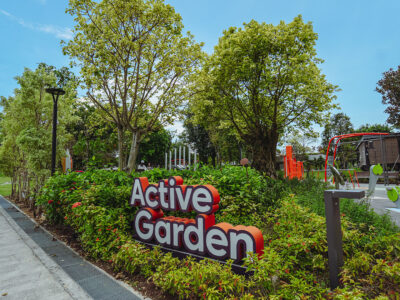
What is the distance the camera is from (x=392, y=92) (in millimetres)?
21188

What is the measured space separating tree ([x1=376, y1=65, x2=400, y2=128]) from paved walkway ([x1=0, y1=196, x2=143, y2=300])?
26444mm

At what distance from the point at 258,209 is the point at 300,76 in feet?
26.6

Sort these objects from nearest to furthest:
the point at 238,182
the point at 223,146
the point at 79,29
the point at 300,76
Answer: the point at 238,182, the point at 79,29, the point at 300,76, the point at 223,146

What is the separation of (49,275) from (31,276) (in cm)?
32

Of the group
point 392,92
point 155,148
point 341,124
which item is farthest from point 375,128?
point 155,148

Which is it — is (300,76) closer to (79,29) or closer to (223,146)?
(79,29)

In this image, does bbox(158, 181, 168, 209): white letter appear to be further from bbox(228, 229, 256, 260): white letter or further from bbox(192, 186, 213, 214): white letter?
bbox(228, 229, 256, 260): white letter

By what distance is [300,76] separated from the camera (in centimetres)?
1120

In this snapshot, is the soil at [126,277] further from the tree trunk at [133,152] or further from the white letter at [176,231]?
the tree trunk at [133,152]

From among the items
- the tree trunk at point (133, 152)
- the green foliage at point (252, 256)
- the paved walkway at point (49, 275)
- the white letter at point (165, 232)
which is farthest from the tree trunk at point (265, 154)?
A: the paved walkway at point (49, 275)

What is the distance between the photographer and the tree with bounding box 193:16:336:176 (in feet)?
36.0

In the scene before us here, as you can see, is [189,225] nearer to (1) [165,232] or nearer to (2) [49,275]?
(1) [165,232]

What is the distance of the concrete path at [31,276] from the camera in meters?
3.54

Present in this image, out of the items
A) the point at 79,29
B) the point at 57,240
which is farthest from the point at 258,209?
the point at 79,29
